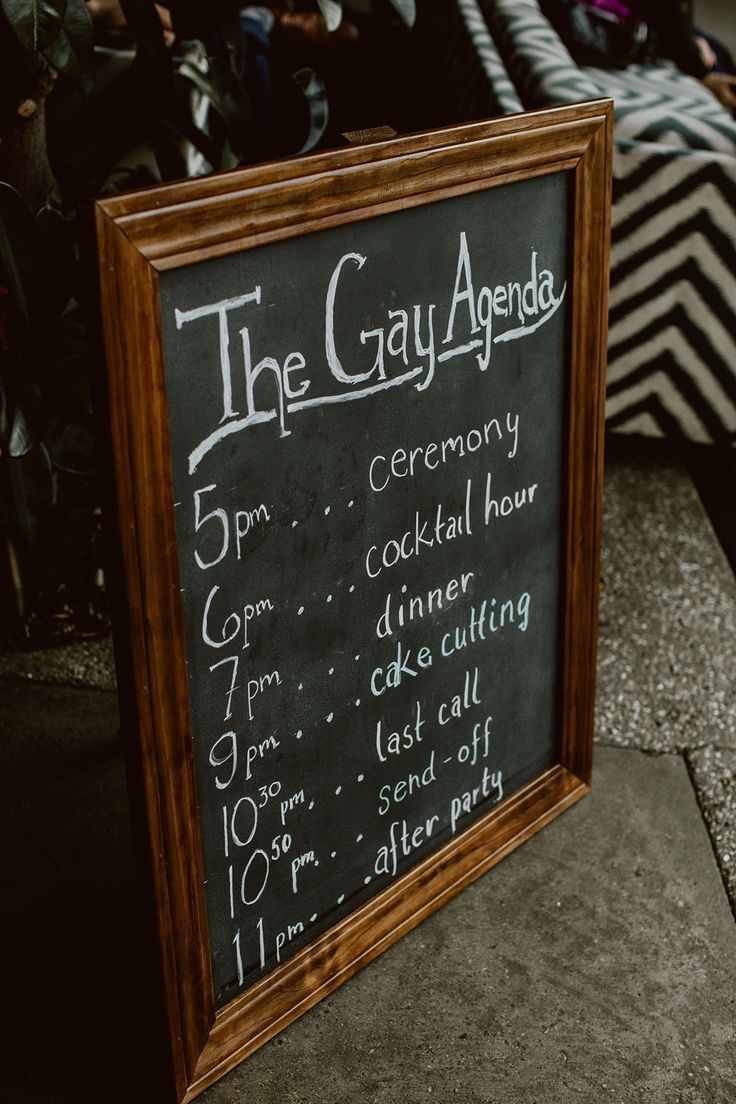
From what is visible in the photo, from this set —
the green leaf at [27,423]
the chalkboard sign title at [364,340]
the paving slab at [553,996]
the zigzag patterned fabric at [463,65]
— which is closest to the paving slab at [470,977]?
the paving slab at [553,996]

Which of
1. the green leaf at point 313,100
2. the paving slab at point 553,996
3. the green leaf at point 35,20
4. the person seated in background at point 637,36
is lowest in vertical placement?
the paving slab at point 553,996

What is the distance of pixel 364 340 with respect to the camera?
4.11 feet

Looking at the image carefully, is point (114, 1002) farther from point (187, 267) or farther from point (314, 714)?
point (187, 267)

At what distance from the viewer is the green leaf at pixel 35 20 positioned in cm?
141

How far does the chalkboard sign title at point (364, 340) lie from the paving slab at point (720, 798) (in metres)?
0.86

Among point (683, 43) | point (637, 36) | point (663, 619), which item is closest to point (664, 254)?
point (663, 619)

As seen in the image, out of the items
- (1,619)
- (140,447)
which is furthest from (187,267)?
(1,619)

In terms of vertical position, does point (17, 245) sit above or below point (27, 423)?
above

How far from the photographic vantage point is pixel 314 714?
53.9 inches

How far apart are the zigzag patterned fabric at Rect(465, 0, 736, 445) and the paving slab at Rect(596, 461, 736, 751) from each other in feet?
0.60

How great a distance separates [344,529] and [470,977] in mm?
654

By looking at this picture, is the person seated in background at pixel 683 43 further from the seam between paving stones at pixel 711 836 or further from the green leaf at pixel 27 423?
the green leaf at pixel 27 423

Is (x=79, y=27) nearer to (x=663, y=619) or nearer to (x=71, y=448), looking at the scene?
(x=71, y=448)

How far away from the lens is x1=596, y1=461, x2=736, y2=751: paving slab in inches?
79.6
